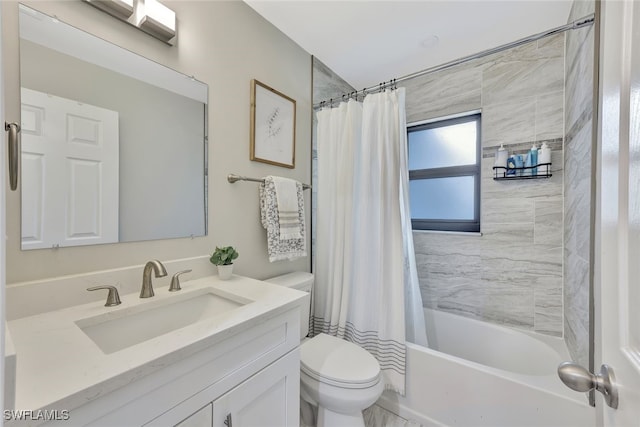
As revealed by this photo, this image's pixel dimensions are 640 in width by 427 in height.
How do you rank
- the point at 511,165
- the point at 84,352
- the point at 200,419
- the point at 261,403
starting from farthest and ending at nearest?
the point at 511,165 < the point at 261,403 < the point at 200,419 < the point at 84,352

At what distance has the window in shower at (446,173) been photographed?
6.87 ft

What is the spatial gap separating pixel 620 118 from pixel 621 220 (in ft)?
0.60

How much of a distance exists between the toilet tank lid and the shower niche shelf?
1.51 meters

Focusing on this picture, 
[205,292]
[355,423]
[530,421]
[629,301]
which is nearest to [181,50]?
[205,292]

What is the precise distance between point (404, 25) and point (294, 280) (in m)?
1.74

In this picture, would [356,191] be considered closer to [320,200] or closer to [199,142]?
[320,200]

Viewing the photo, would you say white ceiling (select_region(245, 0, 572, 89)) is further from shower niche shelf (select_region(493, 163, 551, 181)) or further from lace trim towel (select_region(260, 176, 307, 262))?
lace trim towel (select_region(260, 176, 307, 262))

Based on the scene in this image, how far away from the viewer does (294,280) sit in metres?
1.66

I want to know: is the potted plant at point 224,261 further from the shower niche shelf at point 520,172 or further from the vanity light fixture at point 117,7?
the shower niche shelf at point 520,172

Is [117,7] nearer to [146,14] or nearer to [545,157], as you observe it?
[146,14]

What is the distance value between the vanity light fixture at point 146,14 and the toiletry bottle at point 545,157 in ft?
7.21

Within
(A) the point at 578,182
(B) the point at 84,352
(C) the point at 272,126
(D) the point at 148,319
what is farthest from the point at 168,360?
(A) the point at 578,182

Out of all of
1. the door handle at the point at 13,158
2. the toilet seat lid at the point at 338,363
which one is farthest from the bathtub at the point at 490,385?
the door handle at the point at 13,158

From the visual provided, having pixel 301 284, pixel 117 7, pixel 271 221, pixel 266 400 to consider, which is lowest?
pixel 266 400
